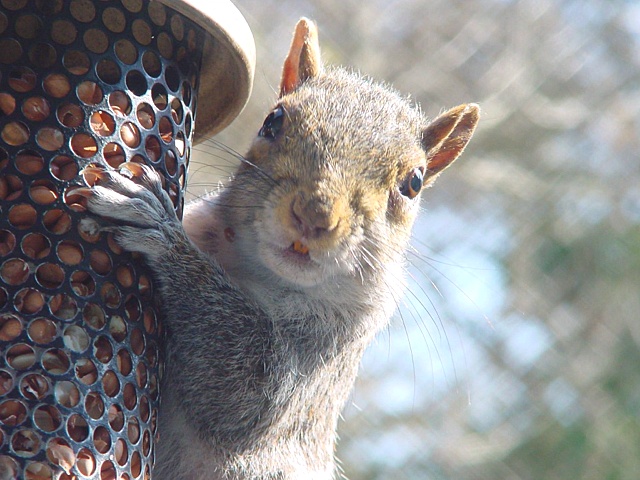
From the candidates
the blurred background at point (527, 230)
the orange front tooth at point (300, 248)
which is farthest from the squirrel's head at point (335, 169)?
the blurred background at point (527, 230)

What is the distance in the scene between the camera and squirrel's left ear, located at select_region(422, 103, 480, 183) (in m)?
1.73

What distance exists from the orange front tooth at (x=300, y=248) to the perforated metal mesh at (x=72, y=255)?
237 mm

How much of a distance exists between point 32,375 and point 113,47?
17.4 inches

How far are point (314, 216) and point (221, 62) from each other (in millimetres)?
283

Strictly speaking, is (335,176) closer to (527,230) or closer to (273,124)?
(273,124)

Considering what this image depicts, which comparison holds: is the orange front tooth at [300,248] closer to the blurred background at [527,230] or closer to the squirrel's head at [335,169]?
the squirrel's head at [335,169]

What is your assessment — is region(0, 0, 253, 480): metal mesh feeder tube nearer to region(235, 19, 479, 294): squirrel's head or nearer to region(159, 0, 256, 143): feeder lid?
region(159, 0, 256, 143): feeder lid

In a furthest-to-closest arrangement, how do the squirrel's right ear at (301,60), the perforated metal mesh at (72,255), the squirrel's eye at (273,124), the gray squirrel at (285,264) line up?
1. the squirrel's right ear at (301,60)
2. the squirrel's eye at (273,124)
3. the gray squirrel at (285,264)
4. the perforated metal mesh at (72,255)

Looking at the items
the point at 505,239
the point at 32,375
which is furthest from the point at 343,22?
the point at 32,375

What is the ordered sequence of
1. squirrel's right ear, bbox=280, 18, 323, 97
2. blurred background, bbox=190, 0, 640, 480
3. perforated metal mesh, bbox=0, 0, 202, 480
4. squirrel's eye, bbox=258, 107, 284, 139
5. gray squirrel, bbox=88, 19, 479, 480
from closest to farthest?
1. perforated metal mesh, bbox=0, 0, 202, 480
2. gray squirrel, bbox=88, 19, 479, 480
3. squirrel's eye, bbox=258, 107, 284, 139
4. squirrel's right ear, bbox=280, 18, 323, 97
5. blurred background, bbox=190, 0, 640, 480

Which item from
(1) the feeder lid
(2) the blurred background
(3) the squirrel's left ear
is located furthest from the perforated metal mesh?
(2) the blurred background

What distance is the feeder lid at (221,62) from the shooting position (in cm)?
117

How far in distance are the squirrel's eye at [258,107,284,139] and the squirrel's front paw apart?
32cm

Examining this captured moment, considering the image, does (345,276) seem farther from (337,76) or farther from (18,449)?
(18,449)
